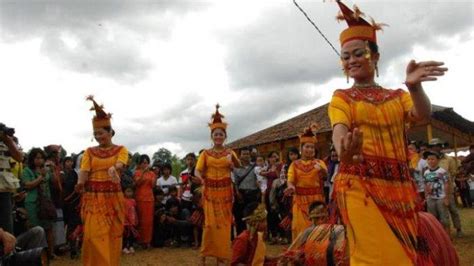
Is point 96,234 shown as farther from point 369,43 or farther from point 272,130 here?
point 272,130

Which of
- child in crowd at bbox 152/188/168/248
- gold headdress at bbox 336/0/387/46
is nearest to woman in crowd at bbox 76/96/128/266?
gold headdress at bbox 336/0/387/46

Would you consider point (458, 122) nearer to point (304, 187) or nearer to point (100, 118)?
point (304, 187)

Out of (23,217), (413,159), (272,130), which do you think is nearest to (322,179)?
(413,159)

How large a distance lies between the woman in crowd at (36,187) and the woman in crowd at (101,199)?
2.32 metres

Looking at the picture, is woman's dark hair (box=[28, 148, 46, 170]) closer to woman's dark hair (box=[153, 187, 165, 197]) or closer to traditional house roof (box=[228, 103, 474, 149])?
woman's dark hair (box=[153, 187, 165, 197])

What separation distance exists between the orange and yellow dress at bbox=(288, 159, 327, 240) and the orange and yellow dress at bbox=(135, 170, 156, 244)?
3847 mm

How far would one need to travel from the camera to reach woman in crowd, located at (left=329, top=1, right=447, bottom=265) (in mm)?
2951

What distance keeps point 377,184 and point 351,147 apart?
1.55ft

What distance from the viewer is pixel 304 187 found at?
8414 millimetres

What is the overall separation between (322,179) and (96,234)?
367 centimetres

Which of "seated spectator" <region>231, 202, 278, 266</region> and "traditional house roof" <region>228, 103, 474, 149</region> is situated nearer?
"seated spectator" <region>231, 202, 278, 266</region>

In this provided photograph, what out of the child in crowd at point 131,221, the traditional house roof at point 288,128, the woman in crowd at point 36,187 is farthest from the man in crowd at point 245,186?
the traditional house roof at point 288,128

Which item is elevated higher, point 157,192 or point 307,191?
point 157,192

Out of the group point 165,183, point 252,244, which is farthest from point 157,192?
point 252,244
